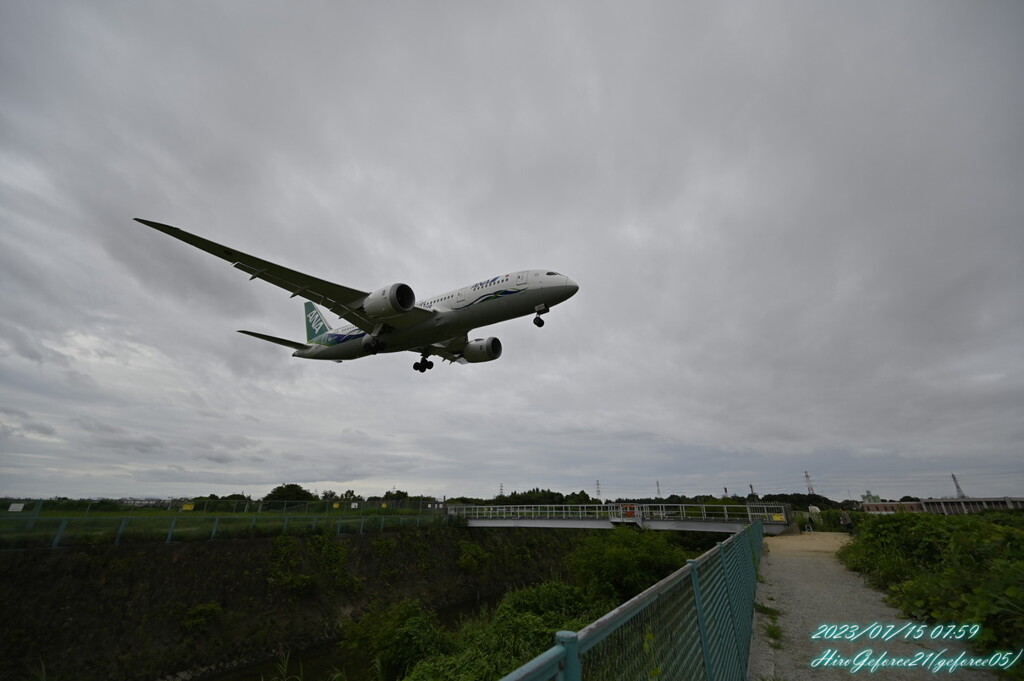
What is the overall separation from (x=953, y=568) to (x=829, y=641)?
338 cm

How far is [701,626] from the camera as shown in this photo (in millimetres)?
3924

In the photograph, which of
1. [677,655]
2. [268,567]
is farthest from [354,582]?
[677,655]

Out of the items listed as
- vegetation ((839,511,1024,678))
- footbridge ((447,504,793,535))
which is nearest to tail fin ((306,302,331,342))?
footbridge ((447,504,793,535))

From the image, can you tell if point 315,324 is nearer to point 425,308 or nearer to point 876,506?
point 425,308

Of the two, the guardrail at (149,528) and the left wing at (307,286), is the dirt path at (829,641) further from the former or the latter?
the guardrail at (149,528)

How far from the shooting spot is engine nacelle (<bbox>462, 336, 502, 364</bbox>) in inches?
961

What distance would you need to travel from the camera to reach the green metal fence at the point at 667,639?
173cm

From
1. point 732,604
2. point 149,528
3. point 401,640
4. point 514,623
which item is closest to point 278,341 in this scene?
point 149,528

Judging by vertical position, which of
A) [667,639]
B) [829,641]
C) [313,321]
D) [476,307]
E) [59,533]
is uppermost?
[313,321]

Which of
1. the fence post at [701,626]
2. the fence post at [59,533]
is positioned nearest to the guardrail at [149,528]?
the fence post at [59,533]

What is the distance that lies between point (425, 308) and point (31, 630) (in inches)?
715

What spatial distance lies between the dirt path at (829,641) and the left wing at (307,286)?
16.5 m

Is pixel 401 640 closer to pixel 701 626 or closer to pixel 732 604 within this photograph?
pixel 732 604

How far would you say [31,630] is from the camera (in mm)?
14367
